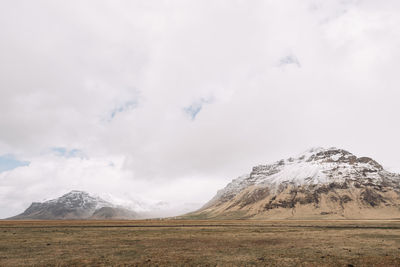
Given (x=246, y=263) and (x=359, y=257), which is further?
(x=359, y=257)

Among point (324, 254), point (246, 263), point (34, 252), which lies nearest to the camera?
point (246, 263)

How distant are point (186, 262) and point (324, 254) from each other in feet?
53.4

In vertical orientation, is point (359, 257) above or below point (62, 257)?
below

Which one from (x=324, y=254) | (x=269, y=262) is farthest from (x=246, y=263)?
(x=324, y=254)

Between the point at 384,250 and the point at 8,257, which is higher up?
the point at 8,257

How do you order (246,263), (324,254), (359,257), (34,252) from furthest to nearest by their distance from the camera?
1. (34,252)
2. (324,254)
3. (359,257)
4. (246,263)

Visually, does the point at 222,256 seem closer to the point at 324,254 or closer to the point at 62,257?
the point at 324,254

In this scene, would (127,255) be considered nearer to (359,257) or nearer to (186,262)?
(186,262)

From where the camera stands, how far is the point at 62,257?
28.1 metres

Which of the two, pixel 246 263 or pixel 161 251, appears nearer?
pixel 246 263

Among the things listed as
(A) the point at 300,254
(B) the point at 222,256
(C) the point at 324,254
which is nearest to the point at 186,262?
(B) the point at 222,256

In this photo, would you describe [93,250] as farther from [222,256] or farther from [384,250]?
[384,250]

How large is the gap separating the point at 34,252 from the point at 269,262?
28.3 meters

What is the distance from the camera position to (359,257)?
1075 inches
